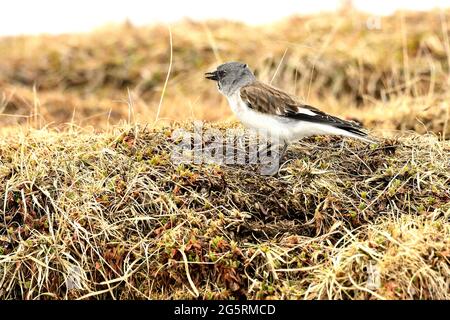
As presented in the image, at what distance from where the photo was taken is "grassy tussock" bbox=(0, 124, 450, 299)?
430 cm

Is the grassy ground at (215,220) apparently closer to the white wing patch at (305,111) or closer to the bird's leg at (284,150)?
the bird's leg at (284,150)

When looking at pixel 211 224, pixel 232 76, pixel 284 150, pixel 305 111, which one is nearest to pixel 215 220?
pixel 211 224

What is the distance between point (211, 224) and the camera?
15.4 feet

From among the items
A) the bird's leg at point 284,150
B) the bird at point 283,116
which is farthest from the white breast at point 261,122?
the bird's leg at point 284,150

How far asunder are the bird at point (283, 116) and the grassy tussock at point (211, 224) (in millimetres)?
275

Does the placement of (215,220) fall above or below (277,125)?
below

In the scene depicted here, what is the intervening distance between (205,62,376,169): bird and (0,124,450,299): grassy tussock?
28cm

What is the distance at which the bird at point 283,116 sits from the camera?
527 cm

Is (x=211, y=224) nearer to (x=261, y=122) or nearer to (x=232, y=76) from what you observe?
(x=261, y=122)

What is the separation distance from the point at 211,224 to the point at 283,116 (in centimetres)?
128
